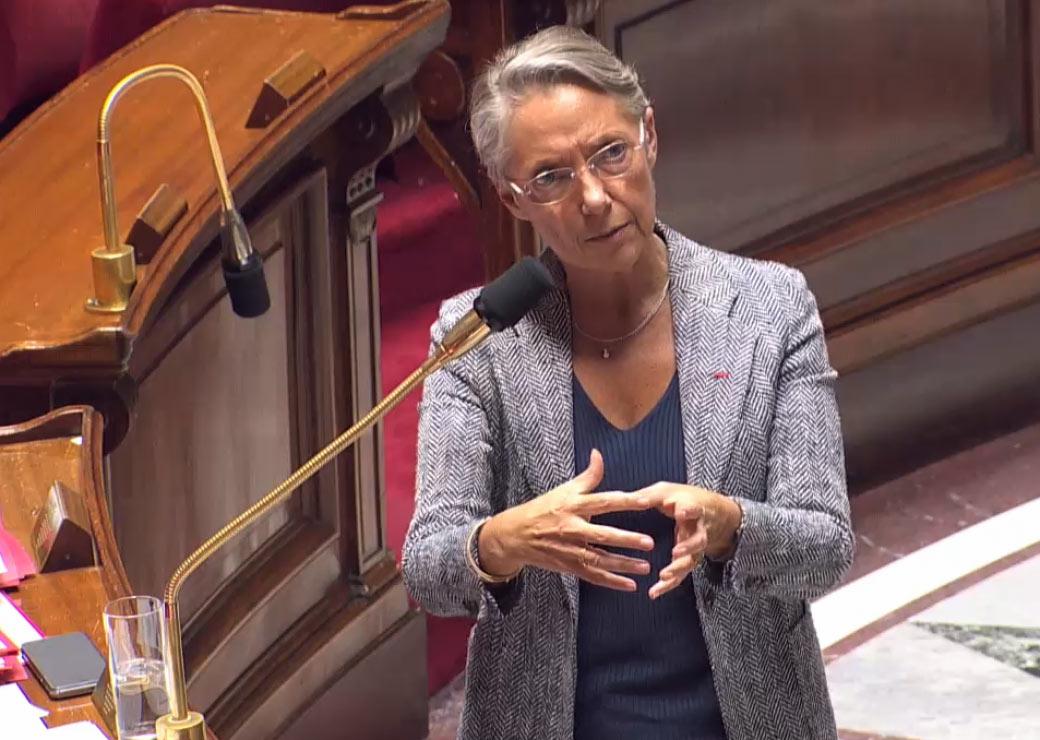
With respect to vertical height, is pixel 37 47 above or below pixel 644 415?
above

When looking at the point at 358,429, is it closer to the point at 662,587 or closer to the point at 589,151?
the point at 662,587

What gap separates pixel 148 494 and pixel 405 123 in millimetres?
715

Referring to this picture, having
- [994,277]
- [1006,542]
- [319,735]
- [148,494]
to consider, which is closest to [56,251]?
[148,494]

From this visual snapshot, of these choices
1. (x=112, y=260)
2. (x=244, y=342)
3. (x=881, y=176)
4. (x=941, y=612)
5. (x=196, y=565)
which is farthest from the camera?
(x=881, y=176)

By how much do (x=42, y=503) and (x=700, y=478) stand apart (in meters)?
0.64

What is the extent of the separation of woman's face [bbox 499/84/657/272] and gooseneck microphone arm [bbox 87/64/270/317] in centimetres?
27

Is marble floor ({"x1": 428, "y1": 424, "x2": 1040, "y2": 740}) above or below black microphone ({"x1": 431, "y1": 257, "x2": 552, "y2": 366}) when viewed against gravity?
above

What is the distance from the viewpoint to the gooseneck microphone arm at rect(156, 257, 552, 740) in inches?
54.3

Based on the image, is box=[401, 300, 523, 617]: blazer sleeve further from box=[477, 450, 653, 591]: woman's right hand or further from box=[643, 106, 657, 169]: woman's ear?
box=[643, 106, 657, 169]: woman's ear

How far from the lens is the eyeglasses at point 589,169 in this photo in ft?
6.05

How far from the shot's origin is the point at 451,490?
72.8 inches

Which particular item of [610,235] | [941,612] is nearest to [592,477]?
[610,235]

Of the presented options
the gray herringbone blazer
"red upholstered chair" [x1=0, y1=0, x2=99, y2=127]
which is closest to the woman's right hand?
the gray herringbone blazer

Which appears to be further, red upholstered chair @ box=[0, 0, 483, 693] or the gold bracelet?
red upholstered chair @ box=[0, 0, 483, 693]
